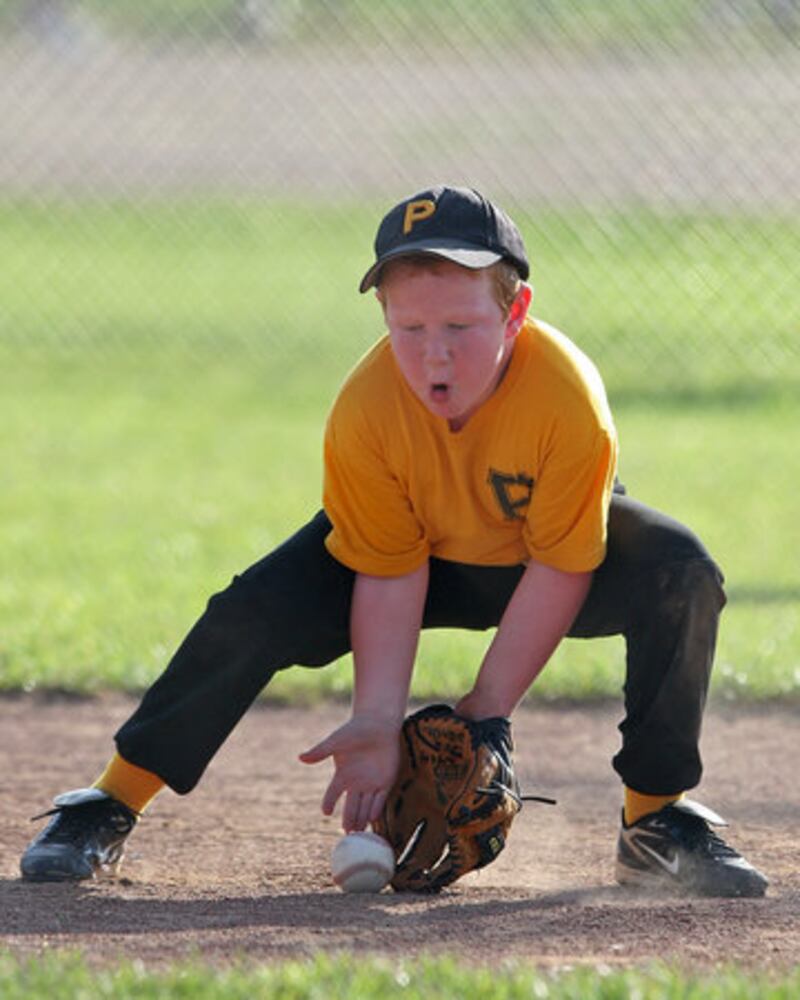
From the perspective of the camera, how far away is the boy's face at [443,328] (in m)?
3.61

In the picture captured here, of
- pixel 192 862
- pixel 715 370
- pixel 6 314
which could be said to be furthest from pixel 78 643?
pixel 6 314

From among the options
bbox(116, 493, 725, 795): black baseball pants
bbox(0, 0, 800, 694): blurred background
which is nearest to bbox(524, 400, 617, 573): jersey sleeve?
bbox(116, 493, 725, 795): black baseball pants

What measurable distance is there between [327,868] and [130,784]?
432mm

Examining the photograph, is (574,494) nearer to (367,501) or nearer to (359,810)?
(367,501)

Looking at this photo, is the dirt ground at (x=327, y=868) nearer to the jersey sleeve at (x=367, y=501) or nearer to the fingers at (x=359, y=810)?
the fingers at (x=359, y=810)

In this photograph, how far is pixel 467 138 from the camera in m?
11.3

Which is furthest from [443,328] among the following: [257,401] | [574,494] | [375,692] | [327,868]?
[257,401]

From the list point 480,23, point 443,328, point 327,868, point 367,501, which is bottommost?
point 327,868

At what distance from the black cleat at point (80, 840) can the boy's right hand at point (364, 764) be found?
407 mm

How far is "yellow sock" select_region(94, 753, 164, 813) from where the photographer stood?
3977mm

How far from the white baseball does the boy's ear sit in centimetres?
92

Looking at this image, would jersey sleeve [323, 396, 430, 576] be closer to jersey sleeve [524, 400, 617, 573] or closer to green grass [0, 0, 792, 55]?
jersey sleeve [524, 400, 617, 573]

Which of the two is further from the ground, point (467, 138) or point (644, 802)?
point (467, 138)

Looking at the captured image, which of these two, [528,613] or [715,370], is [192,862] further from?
[715,370]
